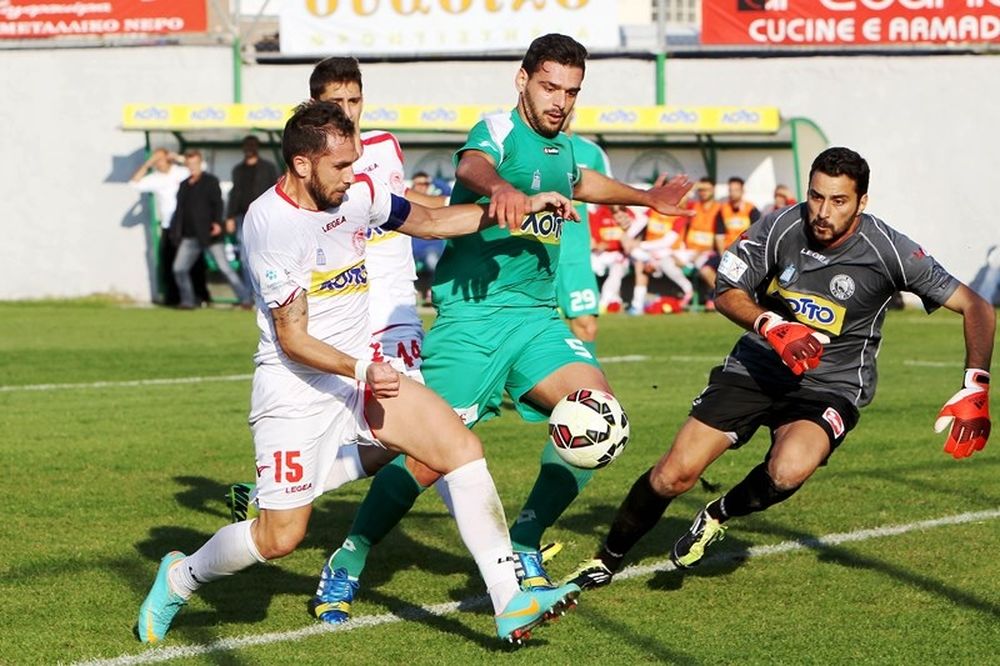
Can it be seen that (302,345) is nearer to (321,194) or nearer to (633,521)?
(321,194)

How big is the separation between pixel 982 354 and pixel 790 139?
1679 centimetres

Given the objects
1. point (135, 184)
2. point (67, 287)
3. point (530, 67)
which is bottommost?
point (67, 287)

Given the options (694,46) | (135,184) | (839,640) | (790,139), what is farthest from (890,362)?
(135,184)

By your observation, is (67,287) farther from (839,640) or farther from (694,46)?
(839,640)

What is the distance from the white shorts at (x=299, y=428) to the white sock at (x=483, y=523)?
0.40 metres

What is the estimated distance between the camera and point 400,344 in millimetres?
8352

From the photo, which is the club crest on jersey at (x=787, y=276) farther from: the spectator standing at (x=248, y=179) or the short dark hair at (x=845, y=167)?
the spectator standing at (x=248, y=179)

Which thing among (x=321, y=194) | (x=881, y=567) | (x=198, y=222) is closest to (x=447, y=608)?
(x=321, y=194)

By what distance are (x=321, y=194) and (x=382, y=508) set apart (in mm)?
1603

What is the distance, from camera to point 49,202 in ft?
89.0

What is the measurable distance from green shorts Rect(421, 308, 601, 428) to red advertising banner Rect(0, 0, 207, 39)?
19949mm

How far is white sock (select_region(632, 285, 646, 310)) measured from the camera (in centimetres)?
2355

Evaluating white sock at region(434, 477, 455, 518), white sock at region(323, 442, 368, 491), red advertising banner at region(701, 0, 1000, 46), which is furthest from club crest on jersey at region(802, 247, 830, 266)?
red advertising banner at region(701, 0, 1000, 46)

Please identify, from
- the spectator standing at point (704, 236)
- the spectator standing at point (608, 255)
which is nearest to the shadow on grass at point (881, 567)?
the spectator standing at point (704, 236)
